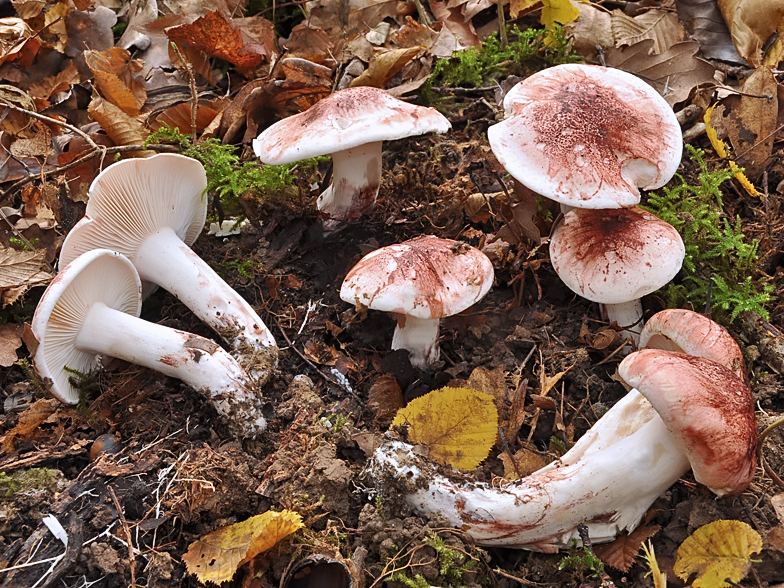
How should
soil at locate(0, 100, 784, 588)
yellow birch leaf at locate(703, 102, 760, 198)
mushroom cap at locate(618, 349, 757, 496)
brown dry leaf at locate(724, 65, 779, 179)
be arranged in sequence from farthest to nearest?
brown dry leaf at locate(724, 65, 779, 179) → yellow birch leaf at locate(703, 102, 760, 198) → soil at locate(0, 100, 784, 588) → mushroom cap at locate(618, 349, 757, 496)

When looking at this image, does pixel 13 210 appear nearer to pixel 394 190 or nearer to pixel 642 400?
pixel 394 190

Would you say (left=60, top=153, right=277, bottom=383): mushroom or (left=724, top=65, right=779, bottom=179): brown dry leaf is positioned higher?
(left=60, top=153, right=277, bottom=383): mushroom

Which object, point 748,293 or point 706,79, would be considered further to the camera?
point 706,79

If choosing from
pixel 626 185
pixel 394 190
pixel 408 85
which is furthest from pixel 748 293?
pixel 408 85

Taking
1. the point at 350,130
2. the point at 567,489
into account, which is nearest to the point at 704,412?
the point at 567,489

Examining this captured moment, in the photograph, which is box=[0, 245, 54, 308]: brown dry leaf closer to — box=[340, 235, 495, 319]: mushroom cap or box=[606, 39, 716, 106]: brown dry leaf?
box=[340, 235, 495, 319]: mushroom cap

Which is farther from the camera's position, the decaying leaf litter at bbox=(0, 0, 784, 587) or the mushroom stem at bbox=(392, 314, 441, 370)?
the mushroom stem at bbox=(392, 314, 441, 370)

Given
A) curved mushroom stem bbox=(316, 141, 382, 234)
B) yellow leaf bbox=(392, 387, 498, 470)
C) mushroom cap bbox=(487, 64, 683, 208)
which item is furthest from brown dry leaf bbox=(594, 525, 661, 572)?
curved mushroom stem bbox=(316, 141, 382, 234)
